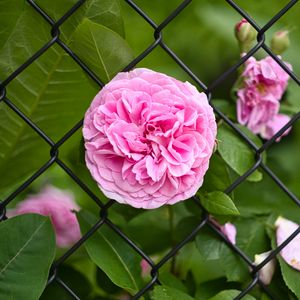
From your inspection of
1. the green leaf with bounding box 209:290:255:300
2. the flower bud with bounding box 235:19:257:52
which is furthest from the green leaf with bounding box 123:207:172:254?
the flower bud with bounding box 235:19:257:52

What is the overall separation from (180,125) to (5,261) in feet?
1.03

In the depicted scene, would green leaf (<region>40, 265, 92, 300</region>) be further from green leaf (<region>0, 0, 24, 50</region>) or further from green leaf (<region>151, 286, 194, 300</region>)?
green leaf (<region>0, 0, 24, 50</region>)

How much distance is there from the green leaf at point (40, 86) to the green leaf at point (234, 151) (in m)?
0.21

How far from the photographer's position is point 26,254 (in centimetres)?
126

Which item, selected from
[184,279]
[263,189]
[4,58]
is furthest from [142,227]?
[4,58]

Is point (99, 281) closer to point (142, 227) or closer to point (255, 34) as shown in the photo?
point (142, 227)

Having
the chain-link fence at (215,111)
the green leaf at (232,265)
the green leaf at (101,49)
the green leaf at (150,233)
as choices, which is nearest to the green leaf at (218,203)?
the chain-link fence at (215,111)

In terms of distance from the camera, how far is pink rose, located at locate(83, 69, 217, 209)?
1.19m

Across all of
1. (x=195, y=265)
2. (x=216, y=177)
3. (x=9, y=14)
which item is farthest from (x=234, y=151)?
(x=195, y=265)

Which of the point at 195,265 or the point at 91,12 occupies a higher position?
the point at 91,12

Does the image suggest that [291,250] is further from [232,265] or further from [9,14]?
[9,14]

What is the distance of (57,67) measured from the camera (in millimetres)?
1391

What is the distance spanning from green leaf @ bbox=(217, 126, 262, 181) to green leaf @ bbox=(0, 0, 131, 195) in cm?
21

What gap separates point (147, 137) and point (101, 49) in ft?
0.49
